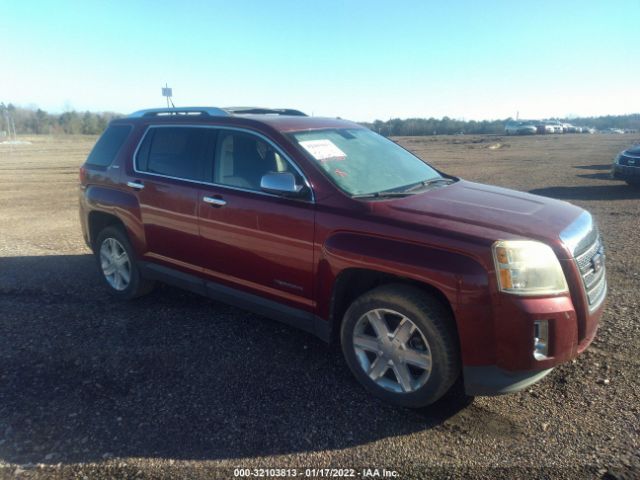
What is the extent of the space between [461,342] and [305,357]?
143 centimetres

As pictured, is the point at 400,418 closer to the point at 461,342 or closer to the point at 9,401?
the point at 461,342

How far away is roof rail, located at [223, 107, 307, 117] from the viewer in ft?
15.1

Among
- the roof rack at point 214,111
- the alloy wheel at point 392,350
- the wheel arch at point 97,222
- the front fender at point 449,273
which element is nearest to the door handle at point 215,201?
the roof rack at point 214,111

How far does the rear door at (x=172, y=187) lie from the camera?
4.20 meters

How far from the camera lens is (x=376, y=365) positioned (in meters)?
3.24

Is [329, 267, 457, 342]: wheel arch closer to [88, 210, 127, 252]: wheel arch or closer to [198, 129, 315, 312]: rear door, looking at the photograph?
[198, 129, 315, 312]: rear door

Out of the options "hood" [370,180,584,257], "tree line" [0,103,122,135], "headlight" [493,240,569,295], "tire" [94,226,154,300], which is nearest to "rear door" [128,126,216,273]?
"tire" [94,226,154,300]

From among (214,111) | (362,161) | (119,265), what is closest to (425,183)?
(362,161)

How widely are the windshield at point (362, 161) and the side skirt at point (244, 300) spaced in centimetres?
100

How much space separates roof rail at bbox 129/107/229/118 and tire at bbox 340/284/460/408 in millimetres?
2283

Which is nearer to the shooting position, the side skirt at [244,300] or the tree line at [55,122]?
the side skirt at [244,300]

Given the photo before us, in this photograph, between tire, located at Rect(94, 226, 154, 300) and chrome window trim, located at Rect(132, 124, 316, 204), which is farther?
tire, located at Rect(94, 226, 154, 300)

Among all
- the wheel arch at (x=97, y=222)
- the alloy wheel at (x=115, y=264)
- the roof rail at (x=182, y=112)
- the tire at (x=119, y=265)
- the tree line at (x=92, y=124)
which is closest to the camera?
the roof rail at (x=182, y=112)

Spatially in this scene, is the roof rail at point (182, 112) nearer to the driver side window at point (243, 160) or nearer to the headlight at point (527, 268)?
the driver side window at point (243, 160)
